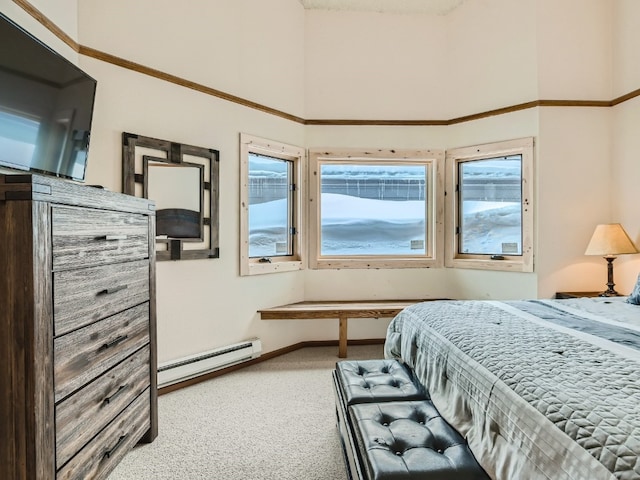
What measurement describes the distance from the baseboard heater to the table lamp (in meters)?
3.13

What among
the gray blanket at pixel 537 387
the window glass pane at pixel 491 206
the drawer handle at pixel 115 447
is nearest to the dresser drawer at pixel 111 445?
the drawer handle at pixel 115 447

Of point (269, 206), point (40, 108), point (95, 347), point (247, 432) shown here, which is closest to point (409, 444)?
point (247, 432)

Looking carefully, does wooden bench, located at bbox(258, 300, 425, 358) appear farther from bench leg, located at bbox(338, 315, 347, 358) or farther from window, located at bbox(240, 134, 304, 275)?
window, located at bbox(240, 134, 304, 275)

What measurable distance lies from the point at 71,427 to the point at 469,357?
1595 millimetres

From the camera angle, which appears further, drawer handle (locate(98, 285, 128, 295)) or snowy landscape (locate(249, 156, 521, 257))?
snowy landscape (locate(249, 156, 521, 257))

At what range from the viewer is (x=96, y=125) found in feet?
8.37

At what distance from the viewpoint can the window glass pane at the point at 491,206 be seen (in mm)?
3779

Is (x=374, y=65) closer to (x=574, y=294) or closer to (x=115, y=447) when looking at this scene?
(x=574, y=294)

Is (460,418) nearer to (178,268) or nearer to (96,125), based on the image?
(178,268)

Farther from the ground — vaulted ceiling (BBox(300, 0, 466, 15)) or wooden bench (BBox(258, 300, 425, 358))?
vaulted ceiling (BBox(300, 0, 466, 15))

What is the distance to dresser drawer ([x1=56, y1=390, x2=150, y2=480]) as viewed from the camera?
1.51 metres

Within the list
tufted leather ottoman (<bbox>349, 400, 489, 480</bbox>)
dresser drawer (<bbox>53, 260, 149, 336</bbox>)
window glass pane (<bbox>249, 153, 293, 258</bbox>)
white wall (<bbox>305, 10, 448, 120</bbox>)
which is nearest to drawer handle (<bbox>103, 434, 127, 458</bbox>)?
dresser drawer (<bbox>53, 260, 149, 336</bbox>)

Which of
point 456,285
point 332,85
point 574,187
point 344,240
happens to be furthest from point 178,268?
point 574,187

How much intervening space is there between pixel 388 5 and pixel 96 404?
4339mm
